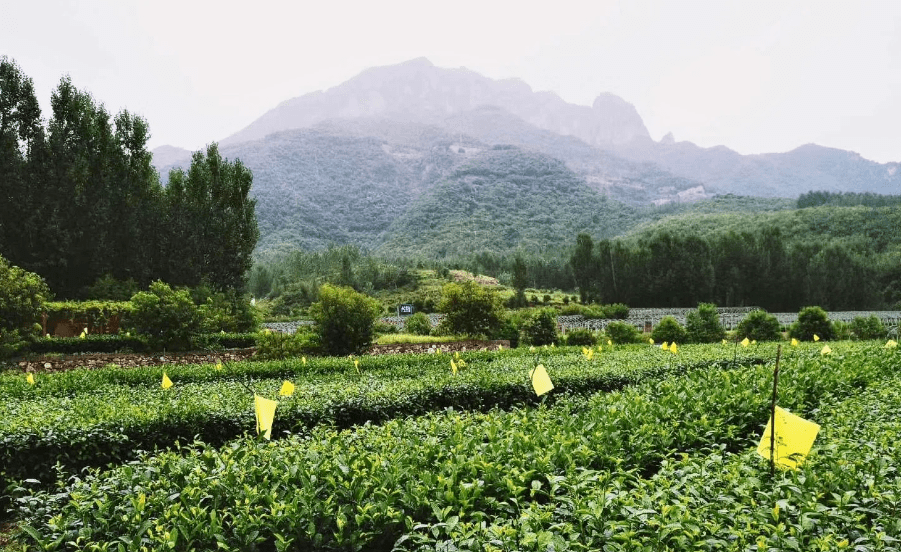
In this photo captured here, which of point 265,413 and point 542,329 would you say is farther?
point 542,329

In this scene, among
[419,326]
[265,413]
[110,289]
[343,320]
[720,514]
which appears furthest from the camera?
[419,326]

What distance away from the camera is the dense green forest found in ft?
70.1

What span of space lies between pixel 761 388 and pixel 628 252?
4487cm

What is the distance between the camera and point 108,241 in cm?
2283

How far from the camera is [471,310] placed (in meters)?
20.9

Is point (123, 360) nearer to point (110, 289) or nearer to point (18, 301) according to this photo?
point (18, 301)

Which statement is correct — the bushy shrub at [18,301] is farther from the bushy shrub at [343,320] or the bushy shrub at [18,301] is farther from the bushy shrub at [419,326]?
the bushy shrub at [419,326]

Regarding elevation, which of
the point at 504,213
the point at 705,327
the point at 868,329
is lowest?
the point at 868,329

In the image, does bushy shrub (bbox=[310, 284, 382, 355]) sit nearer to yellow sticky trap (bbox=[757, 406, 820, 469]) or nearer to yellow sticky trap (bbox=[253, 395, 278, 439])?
yellow sticky trap (bbox=[253, 395, 278, 439])

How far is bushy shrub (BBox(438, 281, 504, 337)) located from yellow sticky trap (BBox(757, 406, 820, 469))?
58.7ft

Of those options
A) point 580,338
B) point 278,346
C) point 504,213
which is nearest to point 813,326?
point 580,338

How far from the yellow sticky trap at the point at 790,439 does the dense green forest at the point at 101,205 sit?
23957 millimetres

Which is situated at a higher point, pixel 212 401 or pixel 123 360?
pixel 212 401

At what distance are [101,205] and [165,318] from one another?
11248 millimetres
